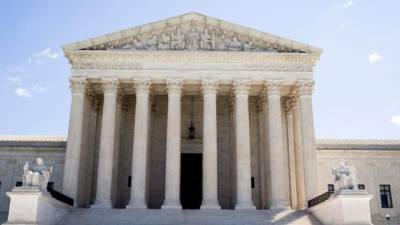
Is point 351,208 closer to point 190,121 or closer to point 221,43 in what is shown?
point 221,43

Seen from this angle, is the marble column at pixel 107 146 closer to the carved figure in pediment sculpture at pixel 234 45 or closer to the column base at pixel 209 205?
the column base at pixel 209 205

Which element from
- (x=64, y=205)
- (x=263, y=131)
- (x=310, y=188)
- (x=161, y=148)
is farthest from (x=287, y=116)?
(x=64, y=205)

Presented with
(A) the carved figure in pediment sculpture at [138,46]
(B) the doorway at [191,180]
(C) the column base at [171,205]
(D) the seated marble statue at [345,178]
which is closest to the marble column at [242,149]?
(C) the column base at [171,205]

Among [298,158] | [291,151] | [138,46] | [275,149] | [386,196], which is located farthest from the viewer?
[386,196]

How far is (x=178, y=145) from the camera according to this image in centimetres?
3469

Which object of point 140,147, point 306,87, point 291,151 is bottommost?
point 140,147

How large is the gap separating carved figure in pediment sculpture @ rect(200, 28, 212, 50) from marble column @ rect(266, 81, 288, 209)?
5418 millimetres

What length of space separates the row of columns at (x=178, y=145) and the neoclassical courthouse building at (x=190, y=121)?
0.07m

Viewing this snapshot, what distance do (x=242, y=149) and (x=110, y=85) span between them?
36.1ft

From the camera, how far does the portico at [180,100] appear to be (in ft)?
112

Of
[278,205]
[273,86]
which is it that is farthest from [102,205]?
[273,86]

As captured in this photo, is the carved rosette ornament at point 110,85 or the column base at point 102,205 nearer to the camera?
the column base at point 102,205

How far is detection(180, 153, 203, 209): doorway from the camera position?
129 feet

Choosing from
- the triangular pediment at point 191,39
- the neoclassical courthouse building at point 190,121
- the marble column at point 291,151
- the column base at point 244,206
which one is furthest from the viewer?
the marble column at point 291,151
